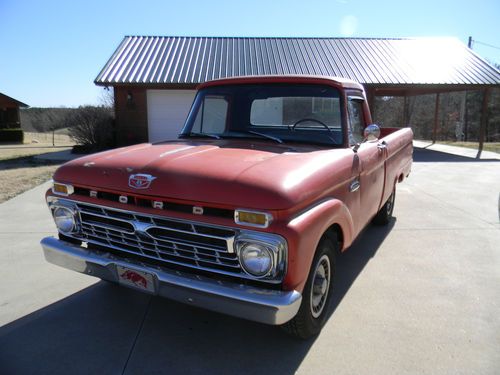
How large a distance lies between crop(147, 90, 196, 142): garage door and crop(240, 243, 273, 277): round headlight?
12990 mm

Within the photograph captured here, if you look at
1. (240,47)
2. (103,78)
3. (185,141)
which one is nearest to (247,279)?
(185,141)

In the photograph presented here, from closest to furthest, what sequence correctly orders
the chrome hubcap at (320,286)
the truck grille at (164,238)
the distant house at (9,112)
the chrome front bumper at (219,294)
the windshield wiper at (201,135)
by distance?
the chrome front bumper at (219,294) < the truck grille at (164,238) < the chrome hubcap at (320,286) < the windshield wiper at (201,135) < the distant house at (9,112)

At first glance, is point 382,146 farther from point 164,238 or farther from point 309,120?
point 164,238

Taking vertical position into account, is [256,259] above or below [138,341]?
above

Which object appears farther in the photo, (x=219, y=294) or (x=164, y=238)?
(x=164, y=238)

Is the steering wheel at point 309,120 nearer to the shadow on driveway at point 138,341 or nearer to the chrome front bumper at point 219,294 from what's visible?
the shadow on driveway at point 138,341

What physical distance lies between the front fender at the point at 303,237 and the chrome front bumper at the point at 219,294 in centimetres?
10

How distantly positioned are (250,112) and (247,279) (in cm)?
199

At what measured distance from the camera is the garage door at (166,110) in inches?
582

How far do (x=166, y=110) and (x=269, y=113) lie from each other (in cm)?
1174

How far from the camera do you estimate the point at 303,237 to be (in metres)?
2.28

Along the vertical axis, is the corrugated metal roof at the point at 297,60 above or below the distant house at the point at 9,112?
above

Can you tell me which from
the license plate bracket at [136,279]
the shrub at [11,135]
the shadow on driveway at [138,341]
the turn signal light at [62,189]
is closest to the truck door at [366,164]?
the shadow on driveway at [138,341]

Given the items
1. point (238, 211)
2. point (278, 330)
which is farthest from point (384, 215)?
point (238, 211)
